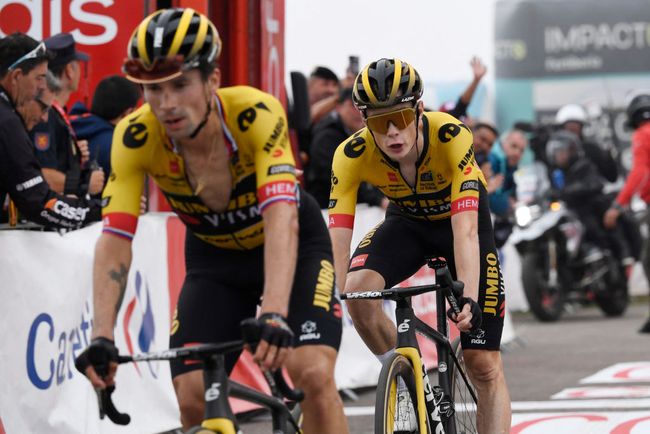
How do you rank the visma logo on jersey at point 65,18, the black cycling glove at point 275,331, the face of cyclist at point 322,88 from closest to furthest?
1. the black cycling glove at point 275,331
2. the visma logo on jersey at point 65,18
3. the face of cyclist at point 322,88

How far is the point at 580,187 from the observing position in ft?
57.2

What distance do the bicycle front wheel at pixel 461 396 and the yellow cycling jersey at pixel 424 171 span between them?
775mm

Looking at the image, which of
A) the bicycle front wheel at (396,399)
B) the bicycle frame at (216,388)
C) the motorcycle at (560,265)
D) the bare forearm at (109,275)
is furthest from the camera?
the motorcycle at (560,265)

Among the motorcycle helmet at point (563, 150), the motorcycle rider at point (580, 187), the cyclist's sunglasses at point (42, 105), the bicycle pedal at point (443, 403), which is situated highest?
the cyclist's sunglasses at point (42, 105)

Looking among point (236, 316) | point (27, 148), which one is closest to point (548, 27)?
point (27, 148)

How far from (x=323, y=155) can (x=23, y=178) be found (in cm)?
411

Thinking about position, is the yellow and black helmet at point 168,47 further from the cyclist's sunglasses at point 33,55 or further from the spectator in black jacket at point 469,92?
the spectator in black jacket at point 469,92

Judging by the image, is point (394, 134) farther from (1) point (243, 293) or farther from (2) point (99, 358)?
(2) point (99, 358)

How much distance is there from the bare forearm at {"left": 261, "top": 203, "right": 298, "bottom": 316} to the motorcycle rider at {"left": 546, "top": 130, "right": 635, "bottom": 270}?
13.1m

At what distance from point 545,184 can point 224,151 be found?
1384 centimetres

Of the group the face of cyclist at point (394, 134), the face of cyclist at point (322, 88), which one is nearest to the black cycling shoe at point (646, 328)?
the face of cyclist at point (322, 88)

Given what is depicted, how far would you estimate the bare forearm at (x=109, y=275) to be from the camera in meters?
4.67

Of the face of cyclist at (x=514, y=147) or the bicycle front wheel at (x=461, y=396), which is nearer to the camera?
the bicycle front wheel at (x=461, y=396)

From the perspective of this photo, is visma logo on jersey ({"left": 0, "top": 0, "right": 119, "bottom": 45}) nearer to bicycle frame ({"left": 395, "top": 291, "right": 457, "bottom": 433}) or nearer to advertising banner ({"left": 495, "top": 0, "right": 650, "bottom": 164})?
bicycle frame ({"left": 395, "top": 291, "right": 457, "bottom": 433})
